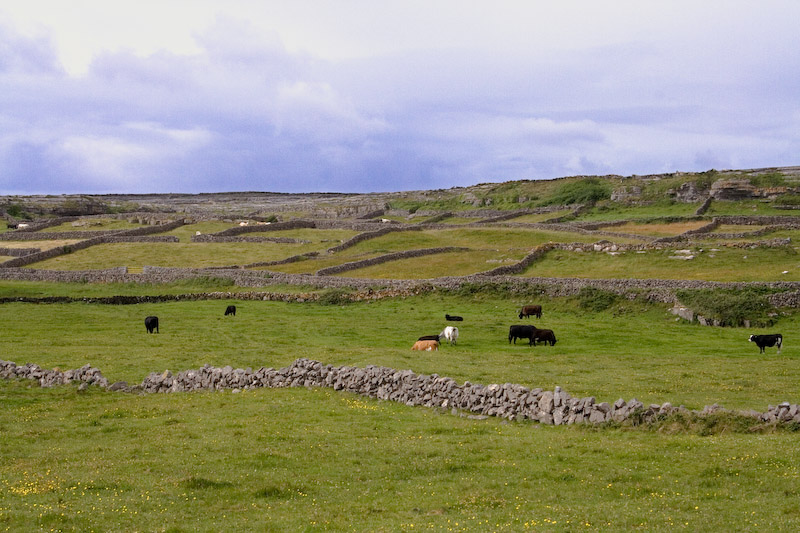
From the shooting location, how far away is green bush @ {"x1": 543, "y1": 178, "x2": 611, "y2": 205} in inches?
4744

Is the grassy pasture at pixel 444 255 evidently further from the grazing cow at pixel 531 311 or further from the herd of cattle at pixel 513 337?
the herd of cattle at pixel 513 337

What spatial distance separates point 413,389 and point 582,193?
341 feet

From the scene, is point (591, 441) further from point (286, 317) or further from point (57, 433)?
point (286, 317)

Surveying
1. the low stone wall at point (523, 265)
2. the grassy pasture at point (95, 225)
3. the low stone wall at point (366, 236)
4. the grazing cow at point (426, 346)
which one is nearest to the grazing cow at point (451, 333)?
the grazing cow at point (426, 346)

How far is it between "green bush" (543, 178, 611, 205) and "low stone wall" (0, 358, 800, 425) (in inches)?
3825

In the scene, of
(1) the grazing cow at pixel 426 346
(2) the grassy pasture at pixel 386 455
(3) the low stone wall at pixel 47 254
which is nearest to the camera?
(2) the grassy pasture at pixel 386 455

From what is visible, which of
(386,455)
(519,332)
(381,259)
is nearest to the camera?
(386,455)

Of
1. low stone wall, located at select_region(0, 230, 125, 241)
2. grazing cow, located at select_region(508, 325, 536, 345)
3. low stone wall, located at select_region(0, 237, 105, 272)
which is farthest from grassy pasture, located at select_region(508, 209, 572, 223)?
grazing cow, located at select_region(508, 325, 536, 345)

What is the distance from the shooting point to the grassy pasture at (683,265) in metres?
52.2

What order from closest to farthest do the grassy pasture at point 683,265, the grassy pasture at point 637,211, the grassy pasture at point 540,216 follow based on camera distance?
the grassy pasture at point 683,265 → the grassy pasture at point 637,211 → the grassy pasture at point 540,216

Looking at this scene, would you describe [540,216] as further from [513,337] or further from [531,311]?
[513,337]

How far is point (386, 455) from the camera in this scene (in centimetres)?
1750

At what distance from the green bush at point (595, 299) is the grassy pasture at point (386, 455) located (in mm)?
13832

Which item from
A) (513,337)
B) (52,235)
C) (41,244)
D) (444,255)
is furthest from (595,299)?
(52,235)
